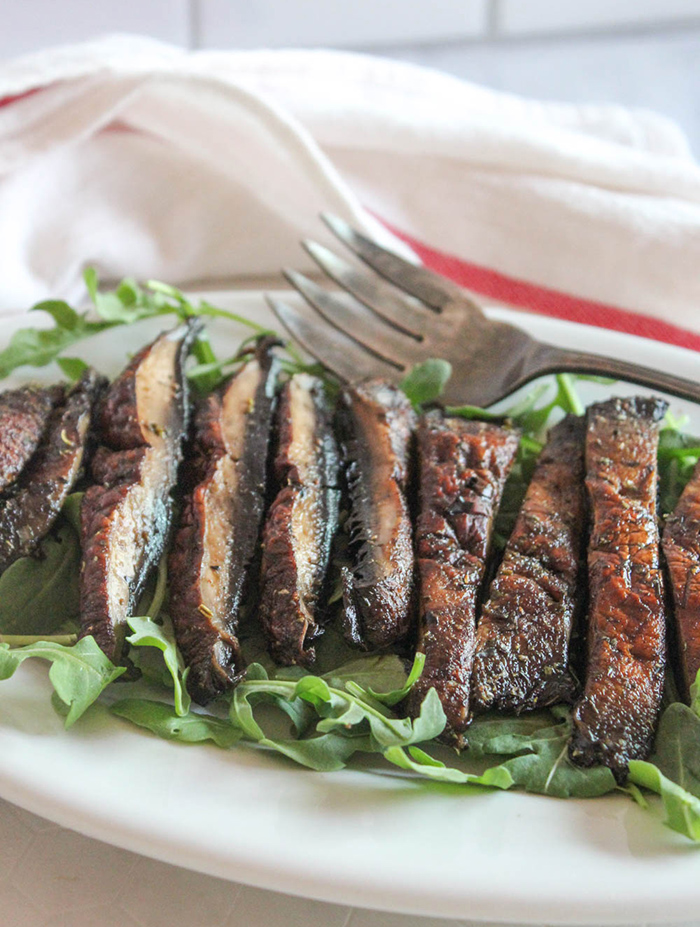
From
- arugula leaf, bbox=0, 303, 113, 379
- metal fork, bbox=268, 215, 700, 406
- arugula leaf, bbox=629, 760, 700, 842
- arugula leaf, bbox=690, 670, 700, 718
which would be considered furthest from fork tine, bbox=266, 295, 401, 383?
arugula leaf, bbox=629, 760, 700, 842

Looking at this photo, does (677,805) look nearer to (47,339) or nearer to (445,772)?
(445,772)

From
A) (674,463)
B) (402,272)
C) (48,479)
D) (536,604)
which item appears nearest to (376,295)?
(402,272)

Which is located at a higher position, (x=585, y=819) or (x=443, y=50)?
(x=443, y=50)

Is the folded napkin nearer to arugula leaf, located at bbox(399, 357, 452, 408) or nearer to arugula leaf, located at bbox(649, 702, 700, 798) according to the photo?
arugula leaf, located at bbox(399, 357, 452, 408)

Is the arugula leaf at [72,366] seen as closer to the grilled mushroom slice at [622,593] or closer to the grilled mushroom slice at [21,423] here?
the grilled mushroom slice at [21,423]

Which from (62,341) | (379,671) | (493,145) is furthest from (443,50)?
(379,671)

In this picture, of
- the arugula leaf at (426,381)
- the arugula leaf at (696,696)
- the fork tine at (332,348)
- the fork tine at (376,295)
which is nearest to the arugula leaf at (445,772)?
the arugula leaf at (696,696)

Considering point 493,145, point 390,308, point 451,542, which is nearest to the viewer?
point 451,542

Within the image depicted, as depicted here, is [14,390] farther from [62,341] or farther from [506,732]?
[506,732]
